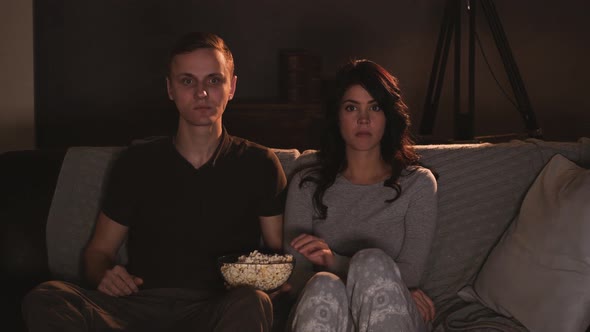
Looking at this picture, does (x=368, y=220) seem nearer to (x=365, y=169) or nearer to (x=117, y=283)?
(x=365, y=169)

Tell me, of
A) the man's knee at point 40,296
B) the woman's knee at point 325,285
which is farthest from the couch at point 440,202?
the woman's knee at point 325,285

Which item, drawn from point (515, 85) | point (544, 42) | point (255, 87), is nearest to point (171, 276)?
point (515, 85)

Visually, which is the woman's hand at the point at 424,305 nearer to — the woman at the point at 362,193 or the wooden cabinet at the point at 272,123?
the woman at the point at 362,193

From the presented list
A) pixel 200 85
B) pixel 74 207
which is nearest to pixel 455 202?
pixel 200 85

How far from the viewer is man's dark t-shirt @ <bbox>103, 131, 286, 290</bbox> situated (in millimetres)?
2123

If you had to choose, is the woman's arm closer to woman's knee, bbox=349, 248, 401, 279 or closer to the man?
the man

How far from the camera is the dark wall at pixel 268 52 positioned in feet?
13.0

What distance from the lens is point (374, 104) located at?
221cm

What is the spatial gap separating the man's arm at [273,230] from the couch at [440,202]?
0.20 meters

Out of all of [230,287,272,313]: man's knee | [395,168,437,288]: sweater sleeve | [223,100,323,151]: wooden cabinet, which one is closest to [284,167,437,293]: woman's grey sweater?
[395,168,437,288]: sweater sleeve

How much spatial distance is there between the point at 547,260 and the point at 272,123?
69.4 inches

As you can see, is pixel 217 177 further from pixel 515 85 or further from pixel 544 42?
pixel 544 42

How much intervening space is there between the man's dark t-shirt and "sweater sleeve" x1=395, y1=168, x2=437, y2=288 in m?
0.39

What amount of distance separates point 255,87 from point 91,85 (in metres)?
0.90
